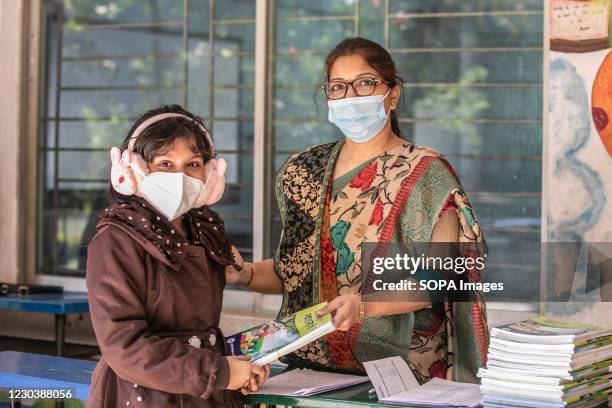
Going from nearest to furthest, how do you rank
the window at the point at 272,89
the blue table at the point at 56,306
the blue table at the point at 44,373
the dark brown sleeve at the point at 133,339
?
the dark brown sleeve at the point at 133,339
the blue table at the point at 44,373
the window at the point at 272,89
the blue table at the point at 56,306

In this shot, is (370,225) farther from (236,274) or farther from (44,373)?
(44,373)

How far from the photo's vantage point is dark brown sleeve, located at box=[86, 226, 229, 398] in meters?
2.11

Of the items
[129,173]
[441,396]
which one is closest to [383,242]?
[441,396]

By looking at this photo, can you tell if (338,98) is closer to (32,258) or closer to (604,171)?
(604,171)

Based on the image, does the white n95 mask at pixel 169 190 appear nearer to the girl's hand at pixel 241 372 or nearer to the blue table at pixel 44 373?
the girl's hand at pixel 241 372

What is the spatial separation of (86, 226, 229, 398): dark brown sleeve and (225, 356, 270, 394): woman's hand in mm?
25

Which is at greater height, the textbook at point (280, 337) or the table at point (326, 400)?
the textbook at point (280, 337)

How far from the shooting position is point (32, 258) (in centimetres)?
541

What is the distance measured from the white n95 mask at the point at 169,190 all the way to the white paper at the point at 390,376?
2.14 ft

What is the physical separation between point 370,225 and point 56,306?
2.35 m

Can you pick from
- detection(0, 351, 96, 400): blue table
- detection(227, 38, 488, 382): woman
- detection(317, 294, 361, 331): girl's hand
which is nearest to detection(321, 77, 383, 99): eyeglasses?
detection(227, 38, 488, 382): woman

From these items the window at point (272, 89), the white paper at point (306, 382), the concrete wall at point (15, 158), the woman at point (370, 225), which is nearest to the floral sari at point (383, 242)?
the woman at point (370, 225)

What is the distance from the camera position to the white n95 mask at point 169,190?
7.33ft

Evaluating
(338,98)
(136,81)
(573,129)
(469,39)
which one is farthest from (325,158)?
(136,81)
